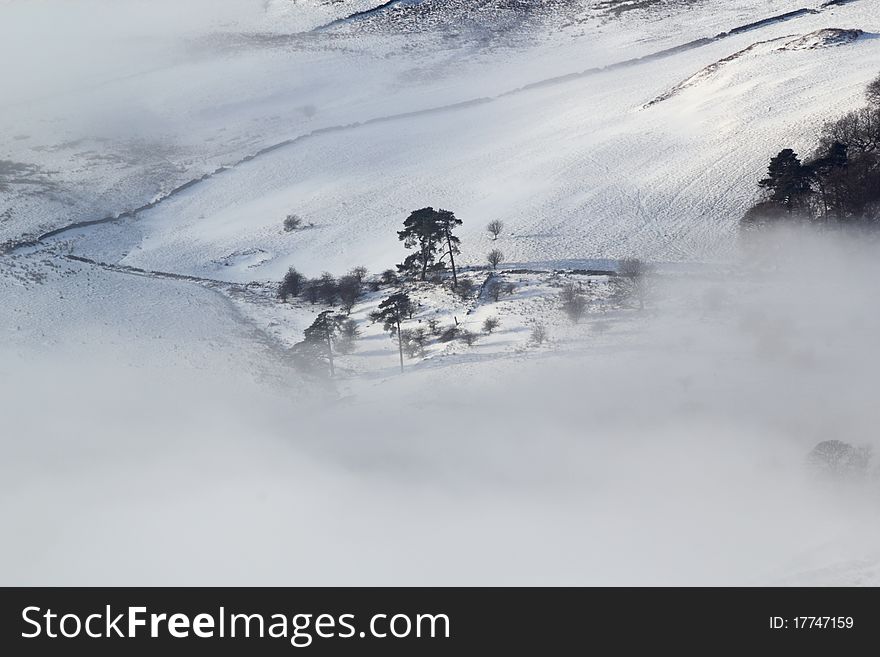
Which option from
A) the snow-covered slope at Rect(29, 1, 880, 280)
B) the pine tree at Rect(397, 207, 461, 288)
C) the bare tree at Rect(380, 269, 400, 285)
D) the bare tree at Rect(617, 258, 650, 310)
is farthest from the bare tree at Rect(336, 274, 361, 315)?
the bare tree at Rect(617, 258, 650, 310)

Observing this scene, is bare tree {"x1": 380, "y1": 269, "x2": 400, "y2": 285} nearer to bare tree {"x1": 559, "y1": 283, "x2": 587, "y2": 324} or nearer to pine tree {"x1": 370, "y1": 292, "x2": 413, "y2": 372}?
pine tree {"x1": 370, "y1": 292, "x2": 413, "y2": 372}

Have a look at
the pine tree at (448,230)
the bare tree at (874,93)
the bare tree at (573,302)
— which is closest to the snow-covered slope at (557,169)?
the bare tree at (874,93)

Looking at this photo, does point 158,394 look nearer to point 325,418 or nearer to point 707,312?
point 325,418

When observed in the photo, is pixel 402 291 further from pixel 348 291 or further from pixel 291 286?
pixel 291 286

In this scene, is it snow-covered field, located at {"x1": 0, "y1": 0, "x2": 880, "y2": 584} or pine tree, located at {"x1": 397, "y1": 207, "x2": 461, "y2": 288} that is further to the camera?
pine tree, located at {"x1": 397, "y1": 207, "x2": 461, "y2": 288}

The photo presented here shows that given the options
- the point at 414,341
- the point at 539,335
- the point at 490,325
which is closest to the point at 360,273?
the point at 414,341

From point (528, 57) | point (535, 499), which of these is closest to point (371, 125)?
point (528, 57)
